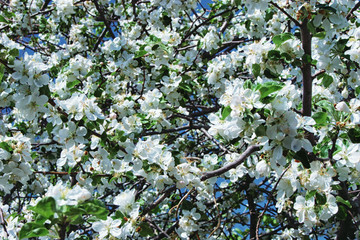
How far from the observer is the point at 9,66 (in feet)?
5.61

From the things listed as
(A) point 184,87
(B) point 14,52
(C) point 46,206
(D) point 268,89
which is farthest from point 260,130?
(A) point 184,87

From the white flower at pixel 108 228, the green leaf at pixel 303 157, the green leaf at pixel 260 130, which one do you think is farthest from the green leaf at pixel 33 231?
the green leaf at pixel 303 157

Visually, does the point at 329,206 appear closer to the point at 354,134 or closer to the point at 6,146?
the point at 354,134

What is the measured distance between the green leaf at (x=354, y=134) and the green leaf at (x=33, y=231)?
128cm

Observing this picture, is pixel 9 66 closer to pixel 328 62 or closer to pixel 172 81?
pixel 172 81

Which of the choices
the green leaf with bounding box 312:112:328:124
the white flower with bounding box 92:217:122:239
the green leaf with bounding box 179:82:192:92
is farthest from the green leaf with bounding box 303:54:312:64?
the white flower with bounding box 92:217:122:239

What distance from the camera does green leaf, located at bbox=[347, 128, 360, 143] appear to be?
149 centimetres

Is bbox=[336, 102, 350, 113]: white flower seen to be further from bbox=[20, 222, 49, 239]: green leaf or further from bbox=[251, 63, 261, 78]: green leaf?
bbox=[20, 222, 49, 239]: green leaf

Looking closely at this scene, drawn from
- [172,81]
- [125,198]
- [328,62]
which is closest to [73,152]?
[125,198]

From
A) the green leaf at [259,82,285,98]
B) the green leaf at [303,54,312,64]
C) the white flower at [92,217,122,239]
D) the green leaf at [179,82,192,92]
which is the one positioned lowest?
the white flower at [92,217,122,239]

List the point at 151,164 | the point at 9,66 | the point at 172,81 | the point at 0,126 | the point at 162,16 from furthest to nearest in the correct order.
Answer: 1. the point at 162,16
2. the point at 172,81
3. the point at 0,126
4. the point at 151,164
5. the point at 9,66

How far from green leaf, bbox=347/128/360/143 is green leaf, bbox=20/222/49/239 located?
4.19 feet

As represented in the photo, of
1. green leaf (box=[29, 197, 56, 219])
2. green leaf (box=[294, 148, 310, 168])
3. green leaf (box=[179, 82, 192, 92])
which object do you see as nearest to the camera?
green leaf (box=[29, 197, 56, 219])

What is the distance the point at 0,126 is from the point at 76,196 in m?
1.09
